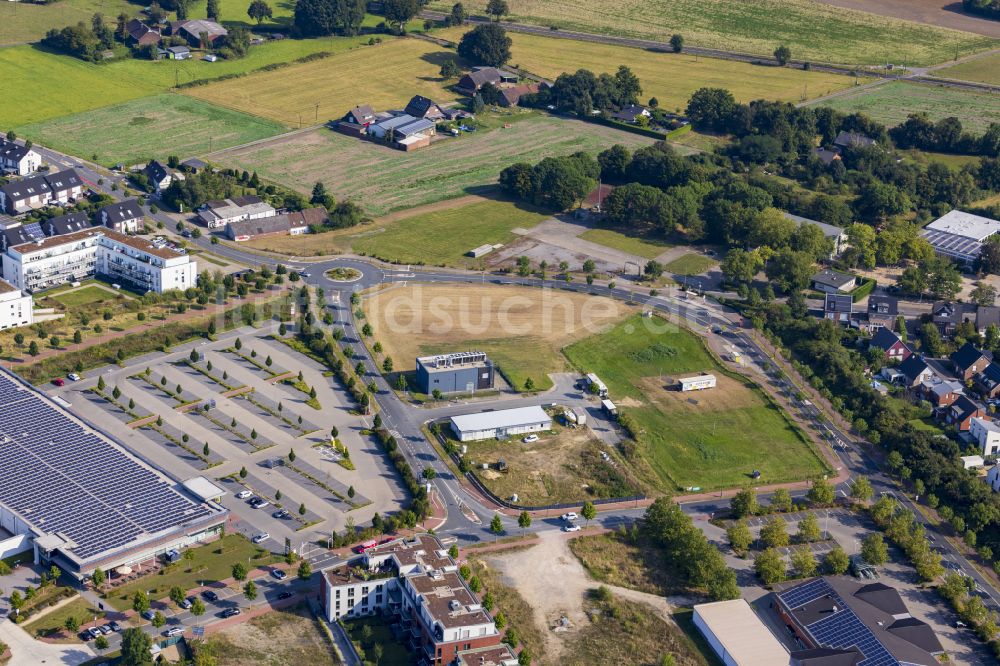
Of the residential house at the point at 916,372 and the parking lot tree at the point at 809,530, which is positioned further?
the residential house at the point at 916,372

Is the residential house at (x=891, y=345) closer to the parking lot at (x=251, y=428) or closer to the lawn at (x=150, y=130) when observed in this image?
the parking lot at (x=251, y=428)

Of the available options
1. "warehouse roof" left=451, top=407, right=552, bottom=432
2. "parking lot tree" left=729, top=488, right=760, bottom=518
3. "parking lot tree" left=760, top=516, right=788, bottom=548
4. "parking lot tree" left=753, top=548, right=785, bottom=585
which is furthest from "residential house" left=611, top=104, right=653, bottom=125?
"parking lot tree" left=753, top=548, right=785, bottom=585

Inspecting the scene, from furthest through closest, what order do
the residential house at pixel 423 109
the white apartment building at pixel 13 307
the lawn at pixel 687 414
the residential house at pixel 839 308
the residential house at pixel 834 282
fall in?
the residential house at pixel 423 109 < the residential house at pixel 834 282 < the residential house at pixel 839 308 < the white apartment building at pixel 13 307 < the lawn at pixel 687 414

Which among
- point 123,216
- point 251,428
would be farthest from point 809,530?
point 123,216

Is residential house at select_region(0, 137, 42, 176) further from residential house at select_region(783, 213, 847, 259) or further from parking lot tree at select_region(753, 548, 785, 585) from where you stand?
parking lot tree at select_region(753, 548, 785, 585)

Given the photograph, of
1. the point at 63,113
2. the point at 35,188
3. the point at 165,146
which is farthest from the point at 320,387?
the point at 63,113

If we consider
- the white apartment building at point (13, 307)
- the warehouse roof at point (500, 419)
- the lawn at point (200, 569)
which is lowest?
the lawn at point (200, 569)

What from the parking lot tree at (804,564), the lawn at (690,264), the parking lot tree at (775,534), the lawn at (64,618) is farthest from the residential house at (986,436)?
the lawn at (64,618)

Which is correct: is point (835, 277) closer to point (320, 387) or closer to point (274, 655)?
point (320, 387)
